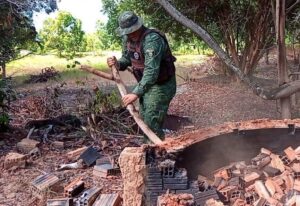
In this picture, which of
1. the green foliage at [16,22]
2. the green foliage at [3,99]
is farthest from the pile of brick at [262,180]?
the green foliage at [16,22]

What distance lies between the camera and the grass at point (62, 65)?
14.6 metres

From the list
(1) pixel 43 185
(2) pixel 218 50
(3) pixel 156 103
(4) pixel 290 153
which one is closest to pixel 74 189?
(1) pixel 43 185

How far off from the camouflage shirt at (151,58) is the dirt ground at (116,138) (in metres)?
0.95

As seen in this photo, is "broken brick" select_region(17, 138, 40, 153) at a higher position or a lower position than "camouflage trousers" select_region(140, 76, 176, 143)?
lower

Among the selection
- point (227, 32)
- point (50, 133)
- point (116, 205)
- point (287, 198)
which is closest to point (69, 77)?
point (227, 32)

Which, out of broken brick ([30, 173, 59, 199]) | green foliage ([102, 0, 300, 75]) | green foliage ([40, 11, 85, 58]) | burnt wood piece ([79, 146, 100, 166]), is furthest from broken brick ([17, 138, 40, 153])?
green foliage ([40, 11, 85, 58])

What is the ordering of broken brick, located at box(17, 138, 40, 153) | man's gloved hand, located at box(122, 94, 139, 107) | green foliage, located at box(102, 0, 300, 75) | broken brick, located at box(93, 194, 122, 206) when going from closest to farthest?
broken brick, located at box(93, 194, 122, 206)
man's gloved hand, located at box(122, 94, 139, 107)
broken brick, located at box(17, 138, 40, 153)
green foliage, located at box(102, 0, 300, 75)

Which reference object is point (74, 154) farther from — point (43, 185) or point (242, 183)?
point (242, 183)

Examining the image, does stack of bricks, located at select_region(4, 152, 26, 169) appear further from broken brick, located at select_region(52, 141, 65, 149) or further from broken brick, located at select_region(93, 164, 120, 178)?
broken brick, located at select_region(93, 164, 120, 178)

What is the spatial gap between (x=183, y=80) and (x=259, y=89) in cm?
629

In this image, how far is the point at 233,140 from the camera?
3.55 meters

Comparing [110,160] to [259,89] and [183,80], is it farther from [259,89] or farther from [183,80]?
[183,80]

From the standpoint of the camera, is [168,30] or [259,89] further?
[168,30]

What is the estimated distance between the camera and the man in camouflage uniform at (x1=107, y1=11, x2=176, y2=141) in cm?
436
